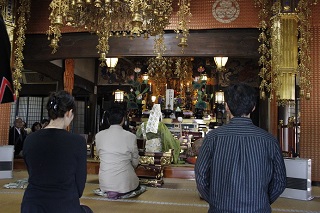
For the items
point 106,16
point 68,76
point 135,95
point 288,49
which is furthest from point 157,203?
point 135,95

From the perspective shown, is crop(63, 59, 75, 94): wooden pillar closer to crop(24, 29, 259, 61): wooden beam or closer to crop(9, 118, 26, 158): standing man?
crop(9, 118, 26, 158): standing man

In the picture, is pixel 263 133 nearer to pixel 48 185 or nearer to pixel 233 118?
pixel 233 118

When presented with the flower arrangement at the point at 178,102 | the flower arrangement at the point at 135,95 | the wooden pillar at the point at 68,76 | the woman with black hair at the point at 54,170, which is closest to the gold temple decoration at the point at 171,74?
the flower arrangement at the point at 135,95

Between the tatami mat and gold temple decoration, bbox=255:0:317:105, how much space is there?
1513 mm

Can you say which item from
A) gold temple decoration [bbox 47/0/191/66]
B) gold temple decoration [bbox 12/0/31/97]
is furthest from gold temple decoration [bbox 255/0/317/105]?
gold temple decoration [bbox 12/0/31/97]

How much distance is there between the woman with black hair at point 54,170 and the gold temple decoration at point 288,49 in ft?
12.5

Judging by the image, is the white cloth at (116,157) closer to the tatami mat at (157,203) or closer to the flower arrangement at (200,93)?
the tatami mat at (157,203)

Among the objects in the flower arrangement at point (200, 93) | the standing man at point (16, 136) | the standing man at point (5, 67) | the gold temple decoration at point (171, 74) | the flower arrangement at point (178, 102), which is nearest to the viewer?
the standing man at point (5, 67)

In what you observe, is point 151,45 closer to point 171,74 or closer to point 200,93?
point 200,93

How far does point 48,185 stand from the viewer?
1.69 metres

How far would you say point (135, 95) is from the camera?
9398 millimetres

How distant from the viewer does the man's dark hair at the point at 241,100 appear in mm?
1680

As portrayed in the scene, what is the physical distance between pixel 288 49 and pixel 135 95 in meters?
5.20

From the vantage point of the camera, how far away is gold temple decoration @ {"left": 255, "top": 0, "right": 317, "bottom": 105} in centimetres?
486
